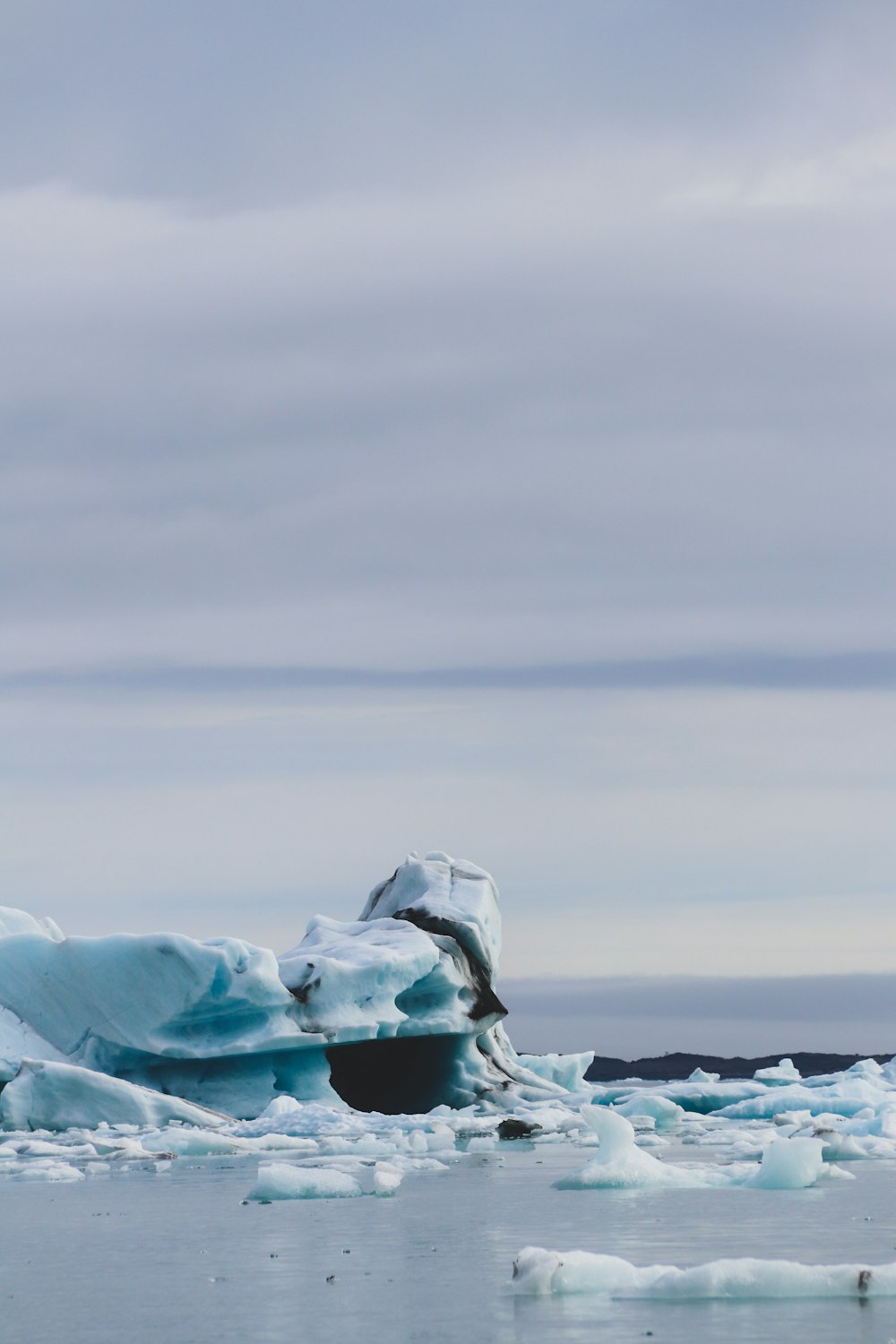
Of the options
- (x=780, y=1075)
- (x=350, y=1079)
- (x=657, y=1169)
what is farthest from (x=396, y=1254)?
(x=780, y=1075)

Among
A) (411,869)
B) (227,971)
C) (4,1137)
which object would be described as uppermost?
(411,869)

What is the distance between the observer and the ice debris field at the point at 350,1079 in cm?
1542

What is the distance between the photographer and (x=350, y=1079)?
2748cm

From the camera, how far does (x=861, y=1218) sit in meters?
9.77

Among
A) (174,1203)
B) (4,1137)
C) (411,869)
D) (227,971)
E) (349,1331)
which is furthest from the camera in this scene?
(411,869)

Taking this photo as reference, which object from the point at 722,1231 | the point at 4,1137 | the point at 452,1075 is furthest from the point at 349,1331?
the point at 452,1075

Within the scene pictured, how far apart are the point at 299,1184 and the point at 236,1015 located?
36.2ft

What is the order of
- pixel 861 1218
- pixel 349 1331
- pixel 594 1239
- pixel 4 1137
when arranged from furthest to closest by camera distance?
pixel 4 1137, pixel 861 1218, pixel 594 1239, pixel 349 1331

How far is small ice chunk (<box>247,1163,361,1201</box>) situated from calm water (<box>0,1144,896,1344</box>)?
0.35 feet

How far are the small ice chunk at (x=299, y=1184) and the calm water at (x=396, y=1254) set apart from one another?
0.35ft

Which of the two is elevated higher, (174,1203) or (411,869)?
(411,869)

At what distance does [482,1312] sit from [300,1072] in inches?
708

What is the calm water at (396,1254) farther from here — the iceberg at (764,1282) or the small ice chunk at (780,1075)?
the small ice chunk at (780,1075)

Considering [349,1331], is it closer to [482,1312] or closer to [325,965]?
[482,1312]
